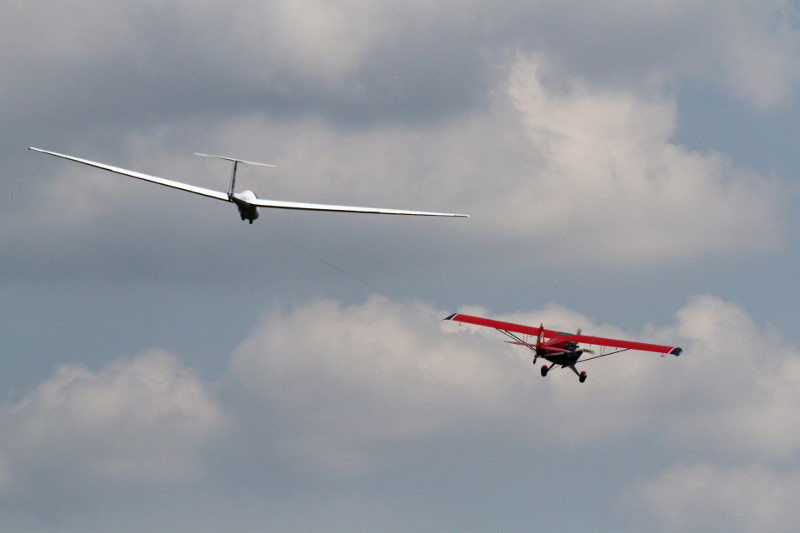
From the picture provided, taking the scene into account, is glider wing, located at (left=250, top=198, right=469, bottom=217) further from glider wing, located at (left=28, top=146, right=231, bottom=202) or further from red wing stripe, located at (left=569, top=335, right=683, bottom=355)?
red wing stripe, located at (left=569, top=335, right=683, bottom=355)

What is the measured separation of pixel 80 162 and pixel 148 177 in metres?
5.77

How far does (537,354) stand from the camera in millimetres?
118000

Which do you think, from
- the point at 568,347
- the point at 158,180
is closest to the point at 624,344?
the point at 568,347

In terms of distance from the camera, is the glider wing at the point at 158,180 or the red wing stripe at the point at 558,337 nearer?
the glider wing at the point at 158,180

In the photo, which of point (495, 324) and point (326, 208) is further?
point (495, 324)

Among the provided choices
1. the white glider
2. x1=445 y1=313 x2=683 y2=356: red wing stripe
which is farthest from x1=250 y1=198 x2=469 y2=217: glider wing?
x1=445 y1=313 x2=683 y2=356: red wing stripe

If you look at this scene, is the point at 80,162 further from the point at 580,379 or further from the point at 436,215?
the point at 580,379

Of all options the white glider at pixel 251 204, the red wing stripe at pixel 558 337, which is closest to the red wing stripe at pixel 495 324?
the red wing stripe at pixel 558 337

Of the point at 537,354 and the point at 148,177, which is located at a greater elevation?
the point at 148,177

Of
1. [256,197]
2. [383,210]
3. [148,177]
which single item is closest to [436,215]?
[383,210]

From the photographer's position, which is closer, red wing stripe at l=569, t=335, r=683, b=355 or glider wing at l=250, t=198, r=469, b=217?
glider wing at l=250, t=198, r=469, b=217

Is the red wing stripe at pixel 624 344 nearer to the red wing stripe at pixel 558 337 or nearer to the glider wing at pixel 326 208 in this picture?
the red wing stripe at pixel 558 337

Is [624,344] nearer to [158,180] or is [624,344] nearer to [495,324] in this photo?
[495,324]

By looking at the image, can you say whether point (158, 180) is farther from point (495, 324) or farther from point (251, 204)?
point (495, 324)
